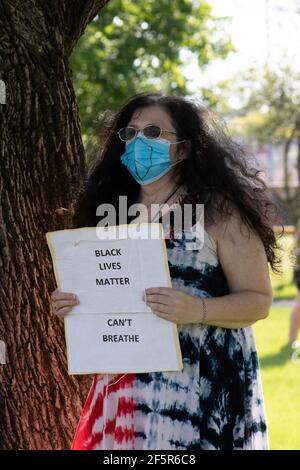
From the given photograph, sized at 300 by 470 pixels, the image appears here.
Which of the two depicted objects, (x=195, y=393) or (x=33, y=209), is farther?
(x=33, y=209)

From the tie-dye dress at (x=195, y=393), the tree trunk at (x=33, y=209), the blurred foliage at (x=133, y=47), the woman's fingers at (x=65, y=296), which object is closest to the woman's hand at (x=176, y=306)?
the tie-dye dress at (x=195, y=393)

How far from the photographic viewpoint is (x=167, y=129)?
9.80ft

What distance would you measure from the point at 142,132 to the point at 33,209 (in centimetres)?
72

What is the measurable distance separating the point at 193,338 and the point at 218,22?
1527cm

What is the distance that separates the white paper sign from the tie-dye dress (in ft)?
0.23

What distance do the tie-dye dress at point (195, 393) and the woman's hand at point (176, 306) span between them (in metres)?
0.10

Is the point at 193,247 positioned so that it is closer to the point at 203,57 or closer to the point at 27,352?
the point at 27,352

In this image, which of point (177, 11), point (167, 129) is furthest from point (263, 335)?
point (167, 129)

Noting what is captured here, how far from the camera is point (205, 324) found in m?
2.77

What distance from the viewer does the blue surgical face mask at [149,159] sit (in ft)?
9.64

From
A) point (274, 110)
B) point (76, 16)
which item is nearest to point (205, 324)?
point (76, 16)

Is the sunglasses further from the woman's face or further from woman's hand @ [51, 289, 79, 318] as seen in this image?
woman's hand @ [51, 289, 79, 318]

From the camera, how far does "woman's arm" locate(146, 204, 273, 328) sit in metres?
2.67

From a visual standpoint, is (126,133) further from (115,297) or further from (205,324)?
(205,324)
